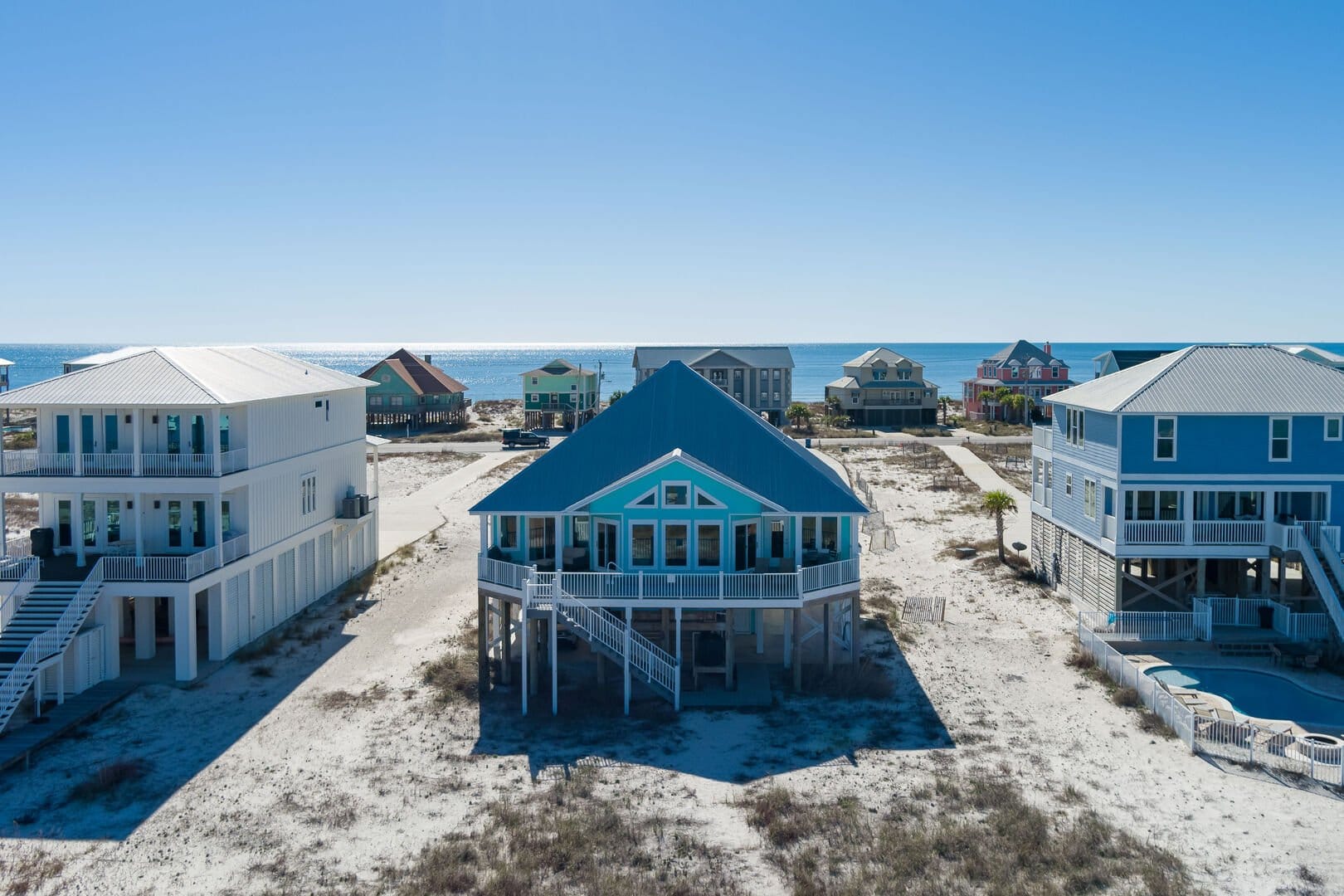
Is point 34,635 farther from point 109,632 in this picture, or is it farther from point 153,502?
point 153,502

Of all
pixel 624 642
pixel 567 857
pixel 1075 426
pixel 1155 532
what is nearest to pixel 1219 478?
pixel 1155 532

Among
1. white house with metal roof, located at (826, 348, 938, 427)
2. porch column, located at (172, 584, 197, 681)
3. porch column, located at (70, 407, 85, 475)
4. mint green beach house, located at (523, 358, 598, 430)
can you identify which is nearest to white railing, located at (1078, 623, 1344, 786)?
porch column, located at (172, 584, 197, 681)

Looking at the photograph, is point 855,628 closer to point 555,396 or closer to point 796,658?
point 796,658

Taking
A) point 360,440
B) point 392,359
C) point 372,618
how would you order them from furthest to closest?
point 392,359, point 360,440, point 372,618

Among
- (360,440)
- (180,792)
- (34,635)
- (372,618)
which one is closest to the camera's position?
(180,792)

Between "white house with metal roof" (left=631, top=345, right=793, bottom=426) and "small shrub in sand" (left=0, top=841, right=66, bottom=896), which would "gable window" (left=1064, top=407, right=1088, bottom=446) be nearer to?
"small shrub in sand" (left=0, top=841, right=66, bottom=896)

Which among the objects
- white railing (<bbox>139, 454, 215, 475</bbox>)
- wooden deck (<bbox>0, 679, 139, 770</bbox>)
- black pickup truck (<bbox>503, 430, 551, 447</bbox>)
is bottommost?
wooden deck (<bbox>0, 679, 139, 770</bbox>)

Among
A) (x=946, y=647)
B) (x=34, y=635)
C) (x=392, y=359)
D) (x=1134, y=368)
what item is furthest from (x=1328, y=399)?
(x=392, y=359)

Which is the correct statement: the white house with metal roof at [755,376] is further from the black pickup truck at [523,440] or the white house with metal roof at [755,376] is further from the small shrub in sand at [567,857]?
the small shrub in sand at [567,857]
